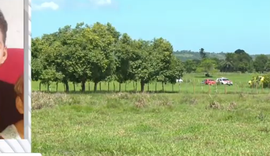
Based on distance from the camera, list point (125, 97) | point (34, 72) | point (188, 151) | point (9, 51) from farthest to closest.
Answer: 1. point (34, 72)
2. point (125, 97)
3. point (188, 151)
4. point (9, 51)

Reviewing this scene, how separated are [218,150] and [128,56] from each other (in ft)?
87.6

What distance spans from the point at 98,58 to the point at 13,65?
86.6ft

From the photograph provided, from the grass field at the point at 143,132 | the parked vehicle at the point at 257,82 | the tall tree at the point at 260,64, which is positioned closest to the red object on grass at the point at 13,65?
the grass field at the point at 143,132

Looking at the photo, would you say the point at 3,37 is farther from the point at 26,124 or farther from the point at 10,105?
the point at 26,124

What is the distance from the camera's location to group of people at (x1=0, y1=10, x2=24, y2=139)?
3.01 metres

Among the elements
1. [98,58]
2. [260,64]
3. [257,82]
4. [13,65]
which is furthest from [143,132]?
[260,64]

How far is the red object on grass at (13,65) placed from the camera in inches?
118

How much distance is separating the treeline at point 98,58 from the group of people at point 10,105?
25.9 metres

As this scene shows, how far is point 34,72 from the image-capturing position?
29.2 meters

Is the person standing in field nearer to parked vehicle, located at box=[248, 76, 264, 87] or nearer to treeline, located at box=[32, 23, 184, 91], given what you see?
treeline, located at box=[32, 23, 184, 91]

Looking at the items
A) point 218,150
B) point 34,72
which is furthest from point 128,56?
point 218,150

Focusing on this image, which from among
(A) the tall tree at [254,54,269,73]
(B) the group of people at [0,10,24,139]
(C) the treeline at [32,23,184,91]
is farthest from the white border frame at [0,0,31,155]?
(A) the tall tree at [254,54,269,73]

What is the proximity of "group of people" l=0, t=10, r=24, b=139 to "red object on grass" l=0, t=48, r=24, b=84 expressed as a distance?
25 millimetres

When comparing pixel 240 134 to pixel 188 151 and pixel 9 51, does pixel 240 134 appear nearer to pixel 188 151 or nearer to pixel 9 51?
pixel 188 151
